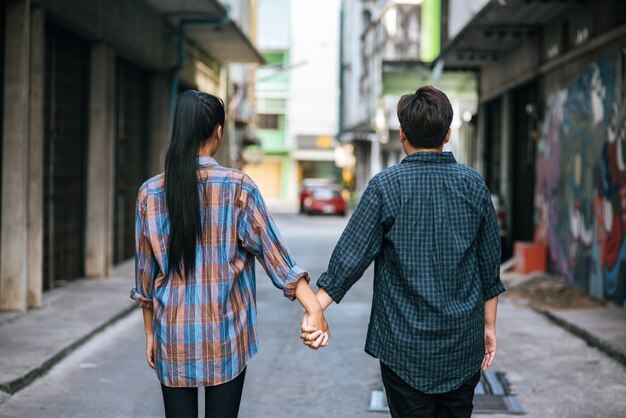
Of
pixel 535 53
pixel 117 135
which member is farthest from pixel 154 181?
pixel 535 53

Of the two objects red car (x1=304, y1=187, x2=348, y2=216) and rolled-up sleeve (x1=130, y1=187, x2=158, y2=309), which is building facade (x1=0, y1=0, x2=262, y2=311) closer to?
rolled-up sleeve (x1=130, y1=187, x2=158, y2=309)

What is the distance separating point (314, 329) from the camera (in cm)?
378

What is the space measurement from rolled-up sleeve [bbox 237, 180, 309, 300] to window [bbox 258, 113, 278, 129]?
62961 millimetres

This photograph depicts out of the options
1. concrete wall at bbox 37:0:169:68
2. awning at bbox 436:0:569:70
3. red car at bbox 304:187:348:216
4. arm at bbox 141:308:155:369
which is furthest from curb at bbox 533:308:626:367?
red car at bbox 304:187:348:216

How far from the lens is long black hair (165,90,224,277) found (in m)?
3.51

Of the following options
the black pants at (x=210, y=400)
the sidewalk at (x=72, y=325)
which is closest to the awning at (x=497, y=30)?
the sidewalk at (x=72, y=325)

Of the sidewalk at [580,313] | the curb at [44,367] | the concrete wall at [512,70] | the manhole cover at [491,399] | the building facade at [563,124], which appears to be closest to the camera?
the manhole cover at [491,399]

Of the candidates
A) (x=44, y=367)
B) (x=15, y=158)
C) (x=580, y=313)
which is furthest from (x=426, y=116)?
(x=580, y=313)

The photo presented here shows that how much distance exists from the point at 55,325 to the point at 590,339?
5.30m

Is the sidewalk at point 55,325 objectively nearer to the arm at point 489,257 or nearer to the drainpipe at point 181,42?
the arm at point 489,257

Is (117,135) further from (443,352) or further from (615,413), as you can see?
(443,352)

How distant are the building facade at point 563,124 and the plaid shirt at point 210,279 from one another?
8.36 metres

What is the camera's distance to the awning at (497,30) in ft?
45.5

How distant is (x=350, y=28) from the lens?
194 ft
